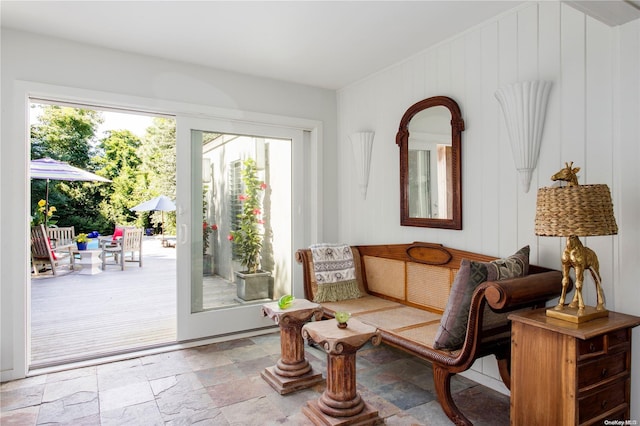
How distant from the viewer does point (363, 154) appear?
3.90 meters

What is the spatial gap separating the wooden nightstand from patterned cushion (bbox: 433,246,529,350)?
23 centimetres

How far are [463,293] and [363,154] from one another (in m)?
2.11

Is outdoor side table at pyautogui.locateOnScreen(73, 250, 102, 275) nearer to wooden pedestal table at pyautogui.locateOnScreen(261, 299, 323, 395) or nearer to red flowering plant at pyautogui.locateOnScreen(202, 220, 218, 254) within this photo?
red flowering plant at pyautogui.locateOnScreen(202, 220, 218, 254)

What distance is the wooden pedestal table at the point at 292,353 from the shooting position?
2.70 metres

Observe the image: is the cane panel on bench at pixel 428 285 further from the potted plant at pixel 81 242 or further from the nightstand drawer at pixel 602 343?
the potted plant at pixel 81 242

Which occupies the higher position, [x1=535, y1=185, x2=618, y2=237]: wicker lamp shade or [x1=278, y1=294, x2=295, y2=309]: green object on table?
[x1=535, y1=185, x2=618, y2=237]: wicker lamp shade

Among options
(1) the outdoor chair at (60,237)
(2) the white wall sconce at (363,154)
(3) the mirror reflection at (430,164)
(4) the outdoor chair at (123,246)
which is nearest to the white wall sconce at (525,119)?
(3) the mirror reflection at (430,164)

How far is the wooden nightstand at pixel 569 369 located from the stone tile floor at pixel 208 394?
1.73 ft

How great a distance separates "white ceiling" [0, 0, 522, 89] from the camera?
256 centimetres

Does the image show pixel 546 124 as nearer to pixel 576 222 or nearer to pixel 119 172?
pixel 576 222

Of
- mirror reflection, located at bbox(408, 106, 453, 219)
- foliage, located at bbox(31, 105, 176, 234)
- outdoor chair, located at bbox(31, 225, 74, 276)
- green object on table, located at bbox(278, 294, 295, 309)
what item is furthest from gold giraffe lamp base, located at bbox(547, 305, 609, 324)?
foliage, located at bbox(31, 105, 176, 234)

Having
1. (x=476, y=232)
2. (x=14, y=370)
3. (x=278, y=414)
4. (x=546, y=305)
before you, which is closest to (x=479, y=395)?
(x=546, y=305)

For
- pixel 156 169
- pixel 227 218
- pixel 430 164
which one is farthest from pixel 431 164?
pixel 156 169

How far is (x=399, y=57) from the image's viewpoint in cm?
342
